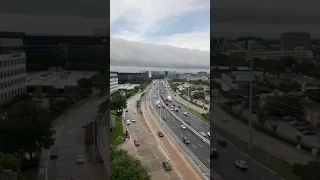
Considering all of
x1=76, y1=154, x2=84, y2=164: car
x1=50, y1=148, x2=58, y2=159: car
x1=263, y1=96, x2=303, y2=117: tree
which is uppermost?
x1=263, y1=96, x2=303, y2=117: tree

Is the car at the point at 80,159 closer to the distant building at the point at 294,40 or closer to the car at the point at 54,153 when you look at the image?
the car at the point at 54,153

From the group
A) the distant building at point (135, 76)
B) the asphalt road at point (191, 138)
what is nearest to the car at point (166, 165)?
the asphalt road at point (191, 138)

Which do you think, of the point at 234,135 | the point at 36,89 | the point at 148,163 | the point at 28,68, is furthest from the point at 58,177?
the point at 148,163

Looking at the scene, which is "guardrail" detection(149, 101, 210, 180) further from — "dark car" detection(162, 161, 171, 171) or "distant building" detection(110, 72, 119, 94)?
"distant building" detection(110, 72, 119, 94)

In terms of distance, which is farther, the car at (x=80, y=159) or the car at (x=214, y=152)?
the car at (x=214, y=152)

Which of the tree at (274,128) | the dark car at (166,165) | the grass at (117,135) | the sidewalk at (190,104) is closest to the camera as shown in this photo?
the tree at (274,128)

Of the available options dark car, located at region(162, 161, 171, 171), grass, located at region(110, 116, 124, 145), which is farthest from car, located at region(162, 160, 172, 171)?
grass, located at region(110, 116, 124, 145)
